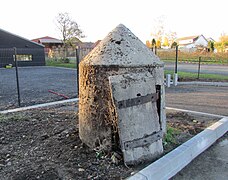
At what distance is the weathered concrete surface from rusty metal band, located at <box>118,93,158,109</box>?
0.01m

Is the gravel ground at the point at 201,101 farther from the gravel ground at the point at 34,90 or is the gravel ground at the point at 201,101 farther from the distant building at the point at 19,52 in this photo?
the distant building at the point at 19,52

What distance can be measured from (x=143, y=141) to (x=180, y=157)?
0.63 m

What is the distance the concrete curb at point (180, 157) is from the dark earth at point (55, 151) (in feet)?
0.55

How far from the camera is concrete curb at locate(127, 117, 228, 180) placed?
8.28ft

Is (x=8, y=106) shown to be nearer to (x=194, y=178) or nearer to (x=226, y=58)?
(x=194, y=178)

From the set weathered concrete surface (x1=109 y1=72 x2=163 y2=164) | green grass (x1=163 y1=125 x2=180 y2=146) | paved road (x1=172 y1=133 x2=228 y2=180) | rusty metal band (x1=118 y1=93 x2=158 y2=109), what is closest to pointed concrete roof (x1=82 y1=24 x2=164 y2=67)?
weathered concrete surface (x1=109 y1=72 x2=163 y2=164)

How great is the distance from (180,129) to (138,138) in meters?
1.73

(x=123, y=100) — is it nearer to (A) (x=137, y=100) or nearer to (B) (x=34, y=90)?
(A) (x=137, y=100)

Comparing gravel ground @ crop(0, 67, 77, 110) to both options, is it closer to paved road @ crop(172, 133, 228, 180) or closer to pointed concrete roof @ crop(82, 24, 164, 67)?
pointed concrete roof @ crop(82, 24, 164, 67)

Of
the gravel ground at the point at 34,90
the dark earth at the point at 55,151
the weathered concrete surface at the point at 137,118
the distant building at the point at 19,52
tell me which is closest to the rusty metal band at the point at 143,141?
the weathered concrete surface at the point at 137,118

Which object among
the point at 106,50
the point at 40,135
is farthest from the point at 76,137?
the point at 106,50

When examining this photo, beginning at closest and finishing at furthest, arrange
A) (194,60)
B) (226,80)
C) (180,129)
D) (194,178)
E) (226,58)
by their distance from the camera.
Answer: (194,178) < (180,129) < (226,80) < (226,58) < (194,60)

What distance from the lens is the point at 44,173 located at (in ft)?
8.25

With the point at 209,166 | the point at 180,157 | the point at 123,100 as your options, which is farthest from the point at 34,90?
the point at 209,166
